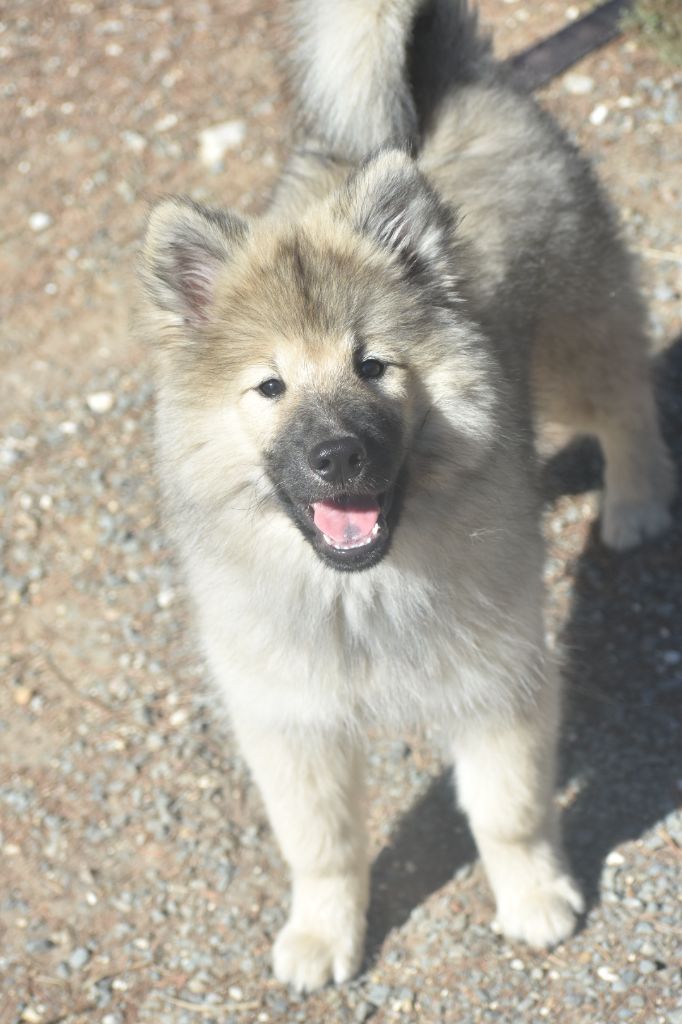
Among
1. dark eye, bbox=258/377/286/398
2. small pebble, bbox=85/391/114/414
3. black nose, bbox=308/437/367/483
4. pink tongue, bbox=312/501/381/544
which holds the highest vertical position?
→ dark eye, bbox=258/377/286/398

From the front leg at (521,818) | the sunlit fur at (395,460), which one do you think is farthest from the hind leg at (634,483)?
the front leg at (521,818)

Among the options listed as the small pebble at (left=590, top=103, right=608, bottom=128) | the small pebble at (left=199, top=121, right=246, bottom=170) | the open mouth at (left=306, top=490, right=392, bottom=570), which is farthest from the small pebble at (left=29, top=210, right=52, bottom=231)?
the open mouth at (left=306, top=490, right=392, bottom=570)

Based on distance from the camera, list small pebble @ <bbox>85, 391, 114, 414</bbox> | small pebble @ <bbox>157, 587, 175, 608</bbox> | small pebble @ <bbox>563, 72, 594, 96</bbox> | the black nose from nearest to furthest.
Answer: the black nose → small pebble @ <bbox>157, 587, 175, 608</bbox> → small pebble @ <bbox>85, 391, 114, 414</bbox> → small pebble @ <bbox>563, 72, 594, 96</bbox>

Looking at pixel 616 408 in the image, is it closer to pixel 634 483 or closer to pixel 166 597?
pixel 634 483

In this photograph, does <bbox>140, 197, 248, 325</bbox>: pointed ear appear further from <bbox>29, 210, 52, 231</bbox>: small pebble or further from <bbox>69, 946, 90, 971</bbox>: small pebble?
<bbox>29, 210, 52, 231</bbox>: small pebble

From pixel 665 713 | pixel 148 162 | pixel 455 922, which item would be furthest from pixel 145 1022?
pixel 148 162

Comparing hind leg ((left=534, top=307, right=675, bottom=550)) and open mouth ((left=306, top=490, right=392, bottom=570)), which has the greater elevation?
open mouth ((left=306, top=490, right=392, bottom=570))

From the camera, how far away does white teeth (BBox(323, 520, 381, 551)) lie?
2514 mm

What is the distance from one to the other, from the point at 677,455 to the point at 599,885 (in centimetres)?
180

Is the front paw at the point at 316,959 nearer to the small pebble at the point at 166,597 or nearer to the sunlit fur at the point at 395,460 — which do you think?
the sunlit fur at the point at 395,460

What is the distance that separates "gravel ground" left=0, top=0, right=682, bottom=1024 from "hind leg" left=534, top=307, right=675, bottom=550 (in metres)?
0.14

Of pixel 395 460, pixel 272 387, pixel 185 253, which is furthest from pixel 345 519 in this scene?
pixel 185 253

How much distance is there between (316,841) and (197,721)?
0.91m

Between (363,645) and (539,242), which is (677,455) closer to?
(539,242)
